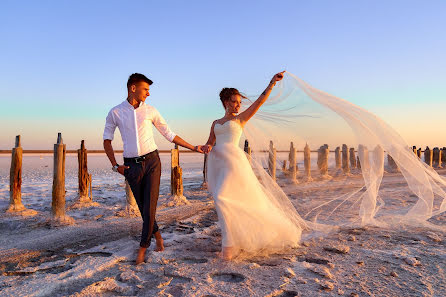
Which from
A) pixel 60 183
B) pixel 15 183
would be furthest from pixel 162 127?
pixel 15 183

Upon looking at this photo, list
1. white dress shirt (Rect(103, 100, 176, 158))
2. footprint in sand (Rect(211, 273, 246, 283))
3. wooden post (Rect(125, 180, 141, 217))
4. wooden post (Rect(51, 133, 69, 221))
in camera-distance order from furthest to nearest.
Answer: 1. wooden post (Rect(125, 180, 141, 217))
2. wooden post (Rect(51, 133, 69, 221))
3. white dress shirt (Rect(103, 100, 176, 158))
4. footprint in sand (Rect(211, 273, 246, 283))

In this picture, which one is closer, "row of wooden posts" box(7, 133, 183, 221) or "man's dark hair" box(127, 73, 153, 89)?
"man's dark hair" box(127, 73, 153, 89)

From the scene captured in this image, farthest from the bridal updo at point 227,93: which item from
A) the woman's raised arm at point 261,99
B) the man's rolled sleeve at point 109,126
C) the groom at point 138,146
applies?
the man's rolled sleeve at point 109,126

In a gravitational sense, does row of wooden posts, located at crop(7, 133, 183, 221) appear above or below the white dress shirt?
below

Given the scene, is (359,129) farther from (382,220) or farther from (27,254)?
(27,254)

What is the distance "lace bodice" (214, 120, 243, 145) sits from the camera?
375 centimetres

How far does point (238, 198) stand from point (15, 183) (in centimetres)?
596

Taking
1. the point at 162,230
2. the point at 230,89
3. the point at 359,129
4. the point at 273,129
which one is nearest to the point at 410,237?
the point at 359,129

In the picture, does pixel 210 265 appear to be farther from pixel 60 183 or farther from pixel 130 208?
pixel 60 183

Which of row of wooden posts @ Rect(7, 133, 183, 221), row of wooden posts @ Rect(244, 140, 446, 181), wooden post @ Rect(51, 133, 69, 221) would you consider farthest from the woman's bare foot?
wooden post @ Rect(51, 133, 69, 221)

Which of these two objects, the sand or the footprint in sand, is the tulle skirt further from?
the footprint in sand

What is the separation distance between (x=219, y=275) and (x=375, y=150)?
3245mm

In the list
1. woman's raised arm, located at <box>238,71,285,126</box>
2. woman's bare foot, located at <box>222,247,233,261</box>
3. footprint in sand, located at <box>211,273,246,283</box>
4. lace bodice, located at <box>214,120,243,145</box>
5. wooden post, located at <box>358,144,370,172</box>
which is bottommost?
footprint in sand, located at <box>211,273,246,283</box>

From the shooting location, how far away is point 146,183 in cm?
348
